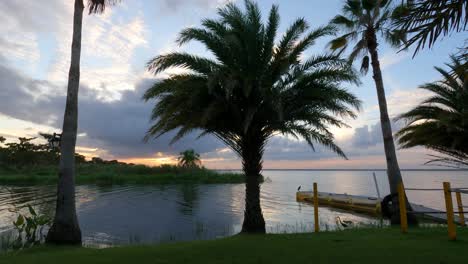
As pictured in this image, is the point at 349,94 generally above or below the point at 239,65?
below

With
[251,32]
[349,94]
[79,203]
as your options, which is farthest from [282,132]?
[79,203]

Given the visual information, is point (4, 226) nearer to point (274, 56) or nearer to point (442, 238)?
point (274, 56)

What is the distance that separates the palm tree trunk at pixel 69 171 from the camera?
29.0ft

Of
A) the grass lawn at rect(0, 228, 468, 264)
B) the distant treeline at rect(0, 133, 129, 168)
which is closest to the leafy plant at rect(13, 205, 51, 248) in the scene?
the grass lawn at rect(0, 228, 468, 264)

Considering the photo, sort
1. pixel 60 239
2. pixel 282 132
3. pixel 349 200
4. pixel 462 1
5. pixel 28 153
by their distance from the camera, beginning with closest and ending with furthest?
pixel 462 1 → pixel 60 239 → pixel 282 132 → pixel 349 200 → pixel 28 153

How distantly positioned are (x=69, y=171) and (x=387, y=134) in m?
12.0

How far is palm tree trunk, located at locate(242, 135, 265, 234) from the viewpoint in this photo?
36.6ft

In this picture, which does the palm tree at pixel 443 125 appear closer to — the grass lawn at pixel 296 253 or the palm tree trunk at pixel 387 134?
the palm tree trunk at pixel 387 134

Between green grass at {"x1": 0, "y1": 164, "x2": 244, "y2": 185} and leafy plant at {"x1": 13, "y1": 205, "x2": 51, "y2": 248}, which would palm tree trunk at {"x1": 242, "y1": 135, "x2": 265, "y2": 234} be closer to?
leafy plant at {"x1": 13, "y1": 205, "x2": 51, "y2": 248}

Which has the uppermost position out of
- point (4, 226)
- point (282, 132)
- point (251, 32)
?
point (251, 32)

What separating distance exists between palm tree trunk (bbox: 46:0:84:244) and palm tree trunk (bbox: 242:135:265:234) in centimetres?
549

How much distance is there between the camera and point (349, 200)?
28.9 m

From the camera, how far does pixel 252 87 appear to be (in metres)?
10.5

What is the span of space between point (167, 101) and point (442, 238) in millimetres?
9346
